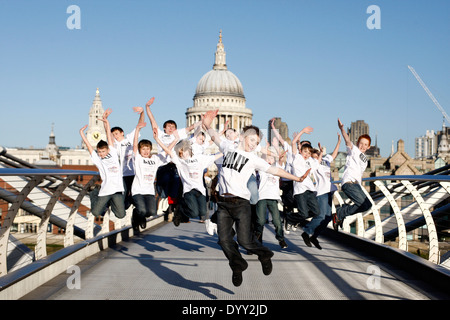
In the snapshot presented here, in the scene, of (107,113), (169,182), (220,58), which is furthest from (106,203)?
(220,58)

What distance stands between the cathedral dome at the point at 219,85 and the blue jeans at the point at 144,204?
15037cm

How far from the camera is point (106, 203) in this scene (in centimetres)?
930

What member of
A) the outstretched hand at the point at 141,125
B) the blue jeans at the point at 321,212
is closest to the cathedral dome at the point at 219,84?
the blue jeans at the point at 321,212

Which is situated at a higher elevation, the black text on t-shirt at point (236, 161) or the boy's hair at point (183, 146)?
the boy's hair at point (183, 146)

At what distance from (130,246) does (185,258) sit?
188 cm

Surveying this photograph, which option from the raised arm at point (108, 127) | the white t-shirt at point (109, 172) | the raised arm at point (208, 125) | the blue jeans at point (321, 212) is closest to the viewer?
the raised arm at point (208, 125)

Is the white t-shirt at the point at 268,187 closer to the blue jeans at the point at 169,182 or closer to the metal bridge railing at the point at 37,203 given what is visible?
the blue jeans at the point at 169,182

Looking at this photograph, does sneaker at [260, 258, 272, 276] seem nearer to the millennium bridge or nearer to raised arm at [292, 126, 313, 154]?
the millennium bridge

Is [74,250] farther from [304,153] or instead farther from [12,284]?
[304,153]

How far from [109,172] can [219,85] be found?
506ft

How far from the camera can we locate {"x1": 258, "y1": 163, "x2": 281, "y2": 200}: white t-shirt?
9.25m

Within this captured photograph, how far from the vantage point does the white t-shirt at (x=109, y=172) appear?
9083 mm
